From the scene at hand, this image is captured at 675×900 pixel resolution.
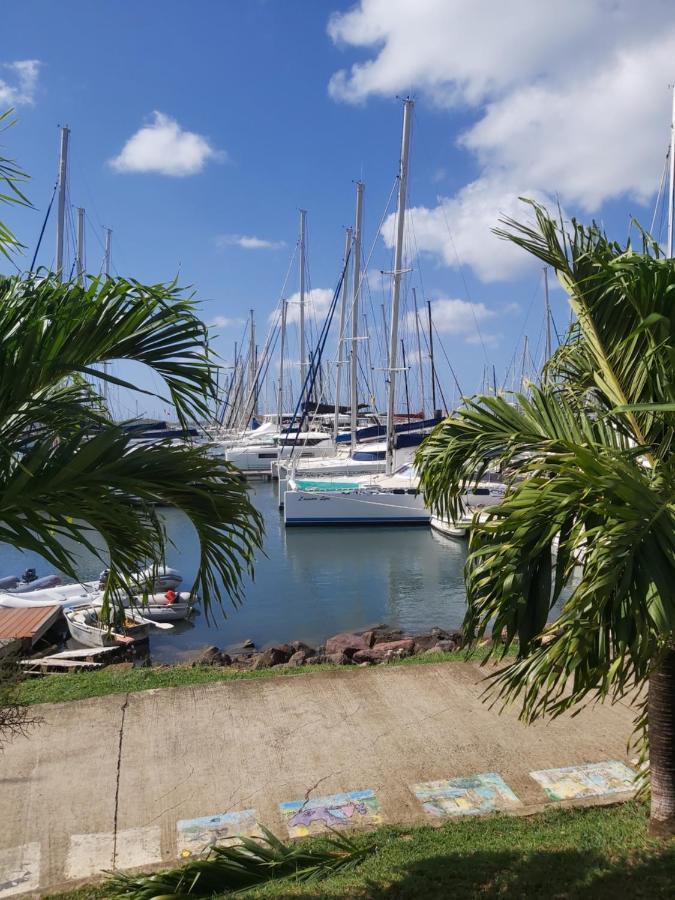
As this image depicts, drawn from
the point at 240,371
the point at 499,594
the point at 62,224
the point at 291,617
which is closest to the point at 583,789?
the point at 499,594

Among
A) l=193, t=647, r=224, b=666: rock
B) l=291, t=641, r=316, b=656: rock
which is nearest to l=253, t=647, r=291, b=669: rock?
l=291, t=641, r=316, b=656: rock

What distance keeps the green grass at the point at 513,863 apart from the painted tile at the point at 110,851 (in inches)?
15.3

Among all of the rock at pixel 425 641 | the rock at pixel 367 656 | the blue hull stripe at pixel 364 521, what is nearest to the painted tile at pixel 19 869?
the rock at pixel 367 656

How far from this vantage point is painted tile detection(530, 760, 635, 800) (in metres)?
6.34

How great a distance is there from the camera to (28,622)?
15055mm

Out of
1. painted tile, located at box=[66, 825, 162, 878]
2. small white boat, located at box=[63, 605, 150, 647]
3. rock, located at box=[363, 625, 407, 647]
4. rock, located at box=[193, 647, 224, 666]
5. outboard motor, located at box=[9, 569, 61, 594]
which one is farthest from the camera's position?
outboard motor, located at box=[9, 569, 61, 594]

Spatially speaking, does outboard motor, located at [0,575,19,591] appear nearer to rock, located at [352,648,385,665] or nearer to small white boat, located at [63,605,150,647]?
small white boat, located at [63,605,150,647]

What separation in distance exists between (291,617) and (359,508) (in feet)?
38.2

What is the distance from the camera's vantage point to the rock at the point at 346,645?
14.0 meters

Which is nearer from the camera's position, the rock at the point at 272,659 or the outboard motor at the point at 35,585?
the rock at the point at 272,659

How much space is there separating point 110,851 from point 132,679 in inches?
147

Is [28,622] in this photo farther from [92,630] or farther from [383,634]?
[383,634]

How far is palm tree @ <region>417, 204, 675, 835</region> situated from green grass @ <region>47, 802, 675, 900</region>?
46 centimetres

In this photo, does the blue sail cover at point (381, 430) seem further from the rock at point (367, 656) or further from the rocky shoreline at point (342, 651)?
the rock at point (367, 656)
